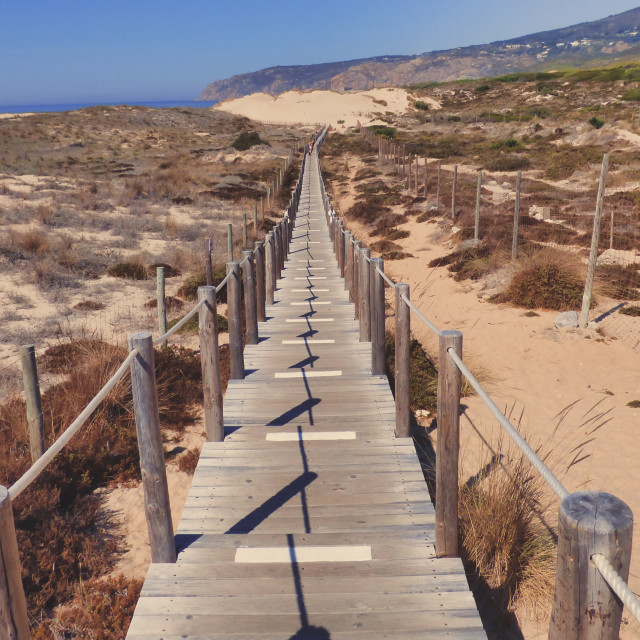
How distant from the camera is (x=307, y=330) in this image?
8891 millimetres

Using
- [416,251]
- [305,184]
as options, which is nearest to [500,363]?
[416,251]

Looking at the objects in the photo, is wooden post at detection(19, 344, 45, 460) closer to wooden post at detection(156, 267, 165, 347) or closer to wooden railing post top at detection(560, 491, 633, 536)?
wooden post at detection(156, 267, 165, 347)

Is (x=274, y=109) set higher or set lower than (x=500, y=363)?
higher

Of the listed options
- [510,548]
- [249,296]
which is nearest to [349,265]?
[249,296]

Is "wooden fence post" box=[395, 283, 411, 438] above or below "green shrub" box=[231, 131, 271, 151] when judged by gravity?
below

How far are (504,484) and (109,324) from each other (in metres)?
8.68

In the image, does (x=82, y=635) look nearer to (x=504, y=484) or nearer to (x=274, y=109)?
(x=504, y=484)

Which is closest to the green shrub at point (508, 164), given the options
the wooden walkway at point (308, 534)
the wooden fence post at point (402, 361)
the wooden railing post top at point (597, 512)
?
the wooden walkway at point (308, 534)

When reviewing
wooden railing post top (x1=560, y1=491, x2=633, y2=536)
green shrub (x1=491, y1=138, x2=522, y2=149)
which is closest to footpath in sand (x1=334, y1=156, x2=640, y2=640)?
wooden railing post top (x1=560, y1=491, x2=633, y2=536)

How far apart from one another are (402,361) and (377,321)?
4.86ft

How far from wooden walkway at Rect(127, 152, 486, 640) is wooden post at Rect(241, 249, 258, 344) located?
157cm

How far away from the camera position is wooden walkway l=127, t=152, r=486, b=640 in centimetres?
316

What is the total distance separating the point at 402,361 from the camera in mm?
5137

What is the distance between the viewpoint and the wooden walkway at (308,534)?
316cm
